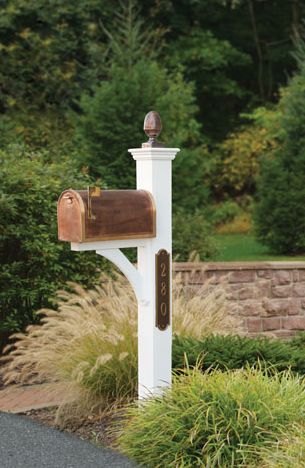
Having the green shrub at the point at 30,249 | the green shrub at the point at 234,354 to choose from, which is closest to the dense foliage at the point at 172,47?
the green shrub at the point at 30,249

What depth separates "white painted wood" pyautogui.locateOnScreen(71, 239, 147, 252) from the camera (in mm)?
4980

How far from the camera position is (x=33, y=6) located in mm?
16516

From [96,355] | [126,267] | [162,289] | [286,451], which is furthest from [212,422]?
[96,355]

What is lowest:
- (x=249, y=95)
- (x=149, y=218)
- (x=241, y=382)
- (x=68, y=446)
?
(x=68, y=446)

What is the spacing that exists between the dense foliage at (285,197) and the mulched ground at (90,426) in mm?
8262

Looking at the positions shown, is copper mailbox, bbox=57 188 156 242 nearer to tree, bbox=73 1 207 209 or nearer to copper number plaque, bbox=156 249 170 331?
copper number plaque, bbox=156 249 170 331

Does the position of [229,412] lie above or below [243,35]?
below

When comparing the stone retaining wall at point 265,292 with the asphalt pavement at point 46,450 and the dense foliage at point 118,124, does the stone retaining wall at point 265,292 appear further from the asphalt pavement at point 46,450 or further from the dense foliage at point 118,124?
the asphalt pavement at point 46,450

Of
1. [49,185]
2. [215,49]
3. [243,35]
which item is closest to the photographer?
[49,185]

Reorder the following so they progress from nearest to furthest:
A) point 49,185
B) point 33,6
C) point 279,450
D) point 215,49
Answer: point 279,450 < point 49,185 < point 33,6 < point 215,49

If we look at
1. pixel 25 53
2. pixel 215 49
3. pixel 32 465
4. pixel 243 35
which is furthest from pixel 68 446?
pixel 243 35

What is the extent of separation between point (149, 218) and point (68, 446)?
4.65 feet

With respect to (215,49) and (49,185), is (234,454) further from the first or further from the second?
(215,49)

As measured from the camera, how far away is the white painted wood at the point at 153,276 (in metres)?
5.24
